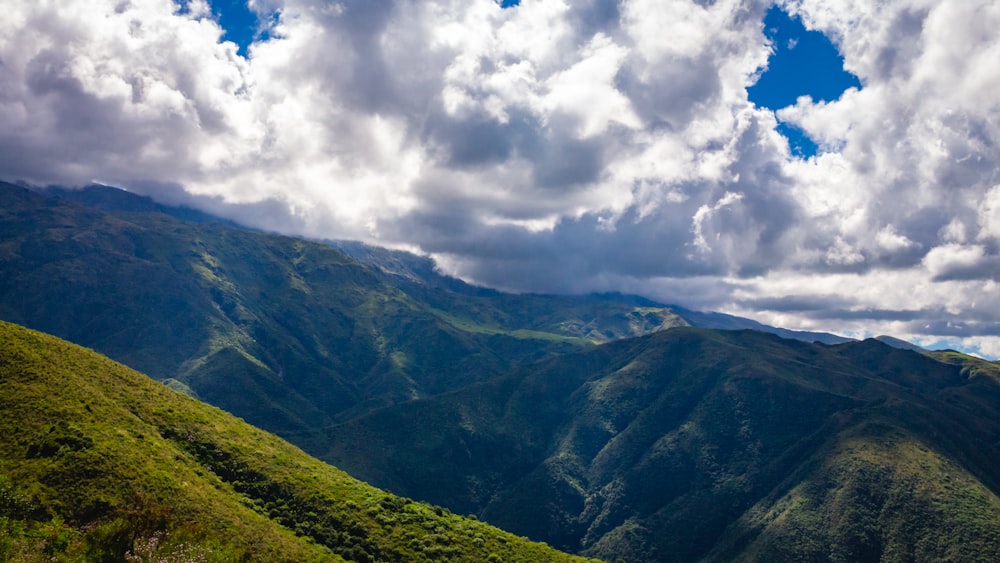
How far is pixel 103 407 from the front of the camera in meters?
108

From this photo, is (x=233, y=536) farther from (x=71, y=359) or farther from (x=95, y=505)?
(x=71, y=359)

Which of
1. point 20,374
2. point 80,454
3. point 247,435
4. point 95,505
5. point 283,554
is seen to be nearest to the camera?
point 95,505

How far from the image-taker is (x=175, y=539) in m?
72.7

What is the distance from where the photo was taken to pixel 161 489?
90312 mm

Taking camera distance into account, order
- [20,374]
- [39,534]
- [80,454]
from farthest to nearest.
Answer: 1. [20,374]
2. [80,454]
3. [39,534]

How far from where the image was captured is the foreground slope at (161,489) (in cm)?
7344

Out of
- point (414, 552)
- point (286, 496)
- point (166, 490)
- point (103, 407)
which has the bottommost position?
point (414, 552)

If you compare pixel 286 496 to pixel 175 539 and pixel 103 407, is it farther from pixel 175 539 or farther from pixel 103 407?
pixel 175 539

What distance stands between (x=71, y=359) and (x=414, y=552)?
79692 mm

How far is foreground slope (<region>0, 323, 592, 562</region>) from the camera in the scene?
73438 millimetres

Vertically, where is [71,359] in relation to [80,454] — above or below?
above

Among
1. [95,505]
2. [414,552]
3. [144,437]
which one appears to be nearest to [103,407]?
[144,437]

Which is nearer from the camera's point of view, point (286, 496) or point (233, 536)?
point (233, 536)

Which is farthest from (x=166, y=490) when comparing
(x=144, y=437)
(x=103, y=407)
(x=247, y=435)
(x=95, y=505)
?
A: (x=247, y=435)
